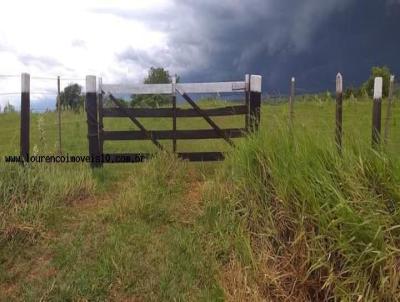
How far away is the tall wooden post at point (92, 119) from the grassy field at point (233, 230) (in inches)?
82.3

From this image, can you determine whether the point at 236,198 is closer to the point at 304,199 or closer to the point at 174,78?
the point at 304,199

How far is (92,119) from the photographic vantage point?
345 inches

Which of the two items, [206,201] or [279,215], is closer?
[279,215]

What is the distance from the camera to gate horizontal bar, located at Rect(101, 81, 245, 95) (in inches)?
348

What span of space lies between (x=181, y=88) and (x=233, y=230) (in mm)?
4503

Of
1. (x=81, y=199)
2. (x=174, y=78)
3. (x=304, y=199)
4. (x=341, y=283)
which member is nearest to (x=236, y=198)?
(x=304, y=199)

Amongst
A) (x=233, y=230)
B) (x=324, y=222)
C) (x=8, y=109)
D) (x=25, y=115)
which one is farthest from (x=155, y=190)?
(x=8, y=109)

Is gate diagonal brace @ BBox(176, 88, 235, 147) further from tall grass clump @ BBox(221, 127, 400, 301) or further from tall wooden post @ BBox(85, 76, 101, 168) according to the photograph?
tall grass clump @ BBox(221, 127, 400, 301)

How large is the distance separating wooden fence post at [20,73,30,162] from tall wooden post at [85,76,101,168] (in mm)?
1110

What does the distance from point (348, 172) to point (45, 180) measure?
4.00 metres

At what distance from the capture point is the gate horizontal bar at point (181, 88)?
8.85 m

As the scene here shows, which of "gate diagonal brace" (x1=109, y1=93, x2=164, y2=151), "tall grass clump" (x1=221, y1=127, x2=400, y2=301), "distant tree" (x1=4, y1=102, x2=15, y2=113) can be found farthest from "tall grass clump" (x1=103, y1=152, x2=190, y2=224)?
"distant tree" (x1=4, y1=102, x2=15, y2=113)

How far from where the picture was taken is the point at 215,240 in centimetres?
492

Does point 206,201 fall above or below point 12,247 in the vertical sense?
above
